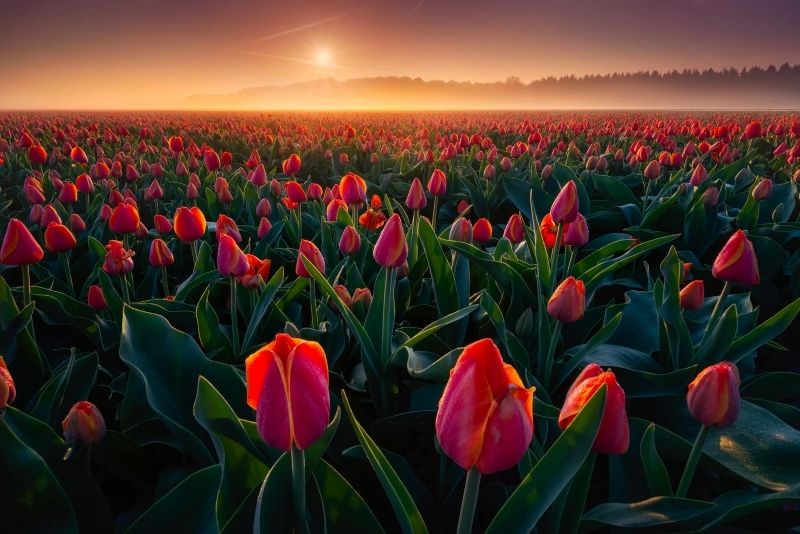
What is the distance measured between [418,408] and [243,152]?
8.33m

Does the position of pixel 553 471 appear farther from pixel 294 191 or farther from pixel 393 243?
pixel 294 191

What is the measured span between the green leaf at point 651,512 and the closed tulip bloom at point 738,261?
99 centimetres

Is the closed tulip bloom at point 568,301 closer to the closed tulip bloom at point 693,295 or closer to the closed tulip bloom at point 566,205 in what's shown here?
the closed tulip bloom at point 566,205

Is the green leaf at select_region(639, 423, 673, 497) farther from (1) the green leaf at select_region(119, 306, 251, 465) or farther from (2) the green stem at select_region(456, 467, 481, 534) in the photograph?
(1) the green leaf at select_region(119, 306, 251, 465)

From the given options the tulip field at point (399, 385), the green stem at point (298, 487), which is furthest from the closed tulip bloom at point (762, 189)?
the green stem at point (298, 487)

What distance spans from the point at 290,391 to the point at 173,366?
880 millimetres

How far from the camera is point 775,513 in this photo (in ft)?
5.39

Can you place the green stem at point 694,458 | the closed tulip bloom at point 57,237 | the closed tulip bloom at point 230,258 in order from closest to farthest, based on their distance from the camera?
the green stem at point 694,458, the closed tulip bloom at point 230,258, the closed tulip bloom at point 57,237

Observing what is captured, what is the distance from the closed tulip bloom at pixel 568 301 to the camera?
170 cm

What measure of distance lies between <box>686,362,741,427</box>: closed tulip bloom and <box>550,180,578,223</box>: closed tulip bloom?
1023mm

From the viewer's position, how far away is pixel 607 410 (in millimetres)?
973

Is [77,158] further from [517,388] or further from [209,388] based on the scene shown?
[517,388]

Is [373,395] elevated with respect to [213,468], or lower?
lower

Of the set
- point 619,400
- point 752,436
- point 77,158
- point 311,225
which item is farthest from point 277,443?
point 77,158
